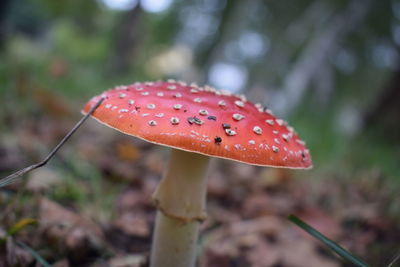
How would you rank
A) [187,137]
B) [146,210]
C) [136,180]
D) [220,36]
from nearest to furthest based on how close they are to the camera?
[187,137]
[146,210]
[136,180]
[220,36]

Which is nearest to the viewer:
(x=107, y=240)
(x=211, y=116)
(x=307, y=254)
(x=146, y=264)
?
(x=211, y=116)

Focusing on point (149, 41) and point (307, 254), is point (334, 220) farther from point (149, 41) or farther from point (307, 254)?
point (149, 41)

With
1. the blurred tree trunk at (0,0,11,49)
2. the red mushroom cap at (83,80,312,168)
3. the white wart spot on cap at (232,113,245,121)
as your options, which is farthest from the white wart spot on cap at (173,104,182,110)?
the blurred tree trunk at (0,0,11,49)

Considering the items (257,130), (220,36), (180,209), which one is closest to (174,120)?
(257,130)

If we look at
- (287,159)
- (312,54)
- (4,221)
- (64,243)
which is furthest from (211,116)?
(312,54)

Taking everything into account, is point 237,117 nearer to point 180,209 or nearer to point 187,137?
point 187,137

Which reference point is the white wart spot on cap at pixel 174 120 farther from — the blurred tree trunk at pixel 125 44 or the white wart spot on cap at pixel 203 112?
the blurred tree trunk at pixel 125 44

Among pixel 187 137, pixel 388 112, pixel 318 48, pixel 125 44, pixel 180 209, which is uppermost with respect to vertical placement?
pixel 318 48
